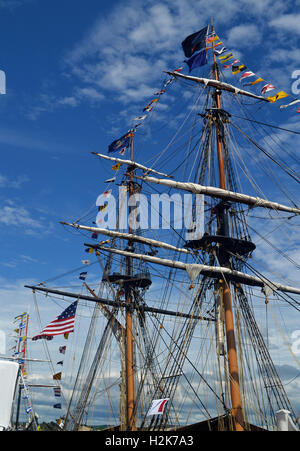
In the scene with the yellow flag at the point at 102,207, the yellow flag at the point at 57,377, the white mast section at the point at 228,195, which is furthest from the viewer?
the yellow flag at the point at 102,207

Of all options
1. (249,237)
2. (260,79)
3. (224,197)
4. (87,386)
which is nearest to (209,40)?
(260,79)

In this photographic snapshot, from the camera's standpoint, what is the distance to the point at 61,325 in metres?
37.2

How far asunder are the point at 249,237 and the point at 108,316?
21509mm

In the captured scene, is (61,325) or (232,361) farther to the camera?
(61,325)

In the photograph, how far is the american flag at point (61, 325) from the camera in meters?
36.8

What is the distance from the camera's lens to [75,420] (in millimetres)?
42531

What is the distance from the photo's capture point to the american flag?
36.8 metres

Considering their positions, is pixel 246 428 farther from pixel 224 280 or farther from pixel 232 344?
pixel 224 280

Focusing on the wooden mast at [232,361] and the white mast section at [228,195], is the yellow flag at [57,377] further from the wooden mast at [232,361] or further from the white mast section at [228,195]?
the white mast section at [228,195]

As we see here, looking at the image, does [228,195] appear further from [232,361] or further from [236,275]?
[232,361]

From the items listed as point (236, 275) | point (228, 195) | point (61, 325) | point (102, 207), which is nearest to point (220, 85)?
point (228, 195)

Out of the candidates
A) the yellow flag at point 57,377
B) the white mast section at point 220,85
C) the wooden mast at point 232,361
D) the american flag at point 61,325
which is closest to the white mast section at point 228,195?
the wooden mast at point 232,361

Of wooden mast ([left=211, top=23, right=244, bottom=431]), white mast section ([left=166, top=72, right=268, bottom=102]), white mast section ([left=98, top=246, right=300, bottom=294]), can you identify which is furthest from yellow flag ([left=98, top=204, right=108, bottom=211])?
wooden mast ([left=211, top=23, right=244, bottom=431])
